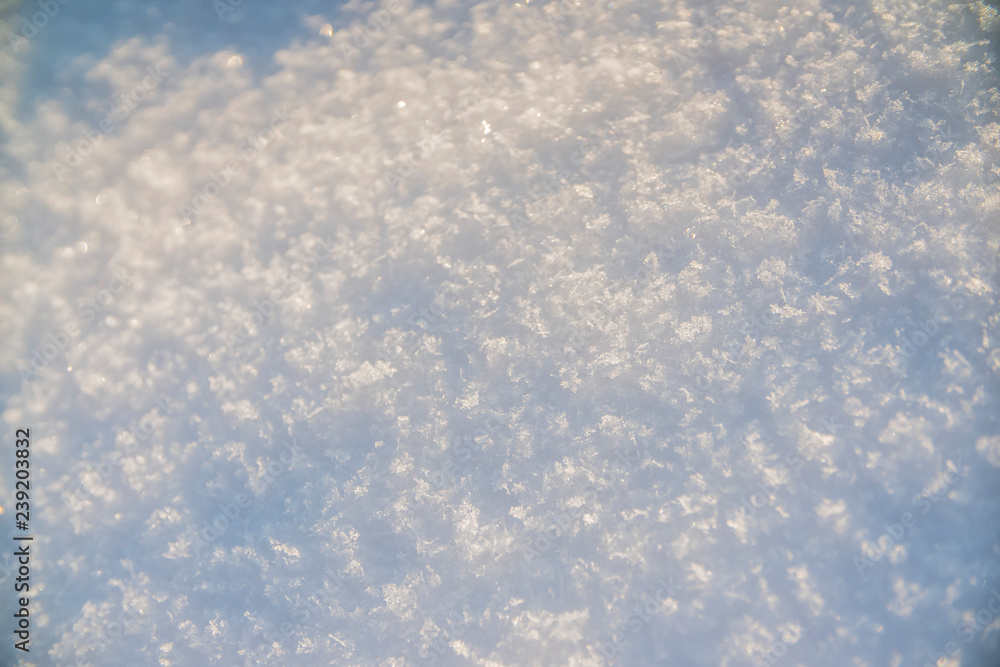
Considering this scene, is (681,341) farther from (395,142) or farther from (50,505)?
(50,505)

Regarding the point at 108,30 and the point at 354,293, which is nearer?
the point at 354,293

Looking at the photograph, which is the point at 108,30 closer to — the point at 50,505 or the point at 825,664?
the point at 50,505

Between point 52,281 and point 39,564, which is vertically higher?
point 52,281

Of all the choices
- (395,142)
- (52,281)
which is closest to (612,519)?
(395,142)

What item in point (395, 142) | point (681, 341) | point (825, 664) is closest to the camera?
point (825, 664)

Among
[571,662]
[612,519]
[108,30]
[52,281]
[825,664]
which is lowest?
[825,664]

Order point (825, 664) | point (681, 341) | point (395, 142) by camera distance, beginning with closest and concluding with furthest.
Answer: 1. point (825, 664)
2. point (681, 341)
3. point (395, 142)

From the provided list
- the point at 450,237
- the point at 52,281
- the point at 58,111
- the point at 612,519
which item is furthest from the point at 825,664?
the point at 58,111
